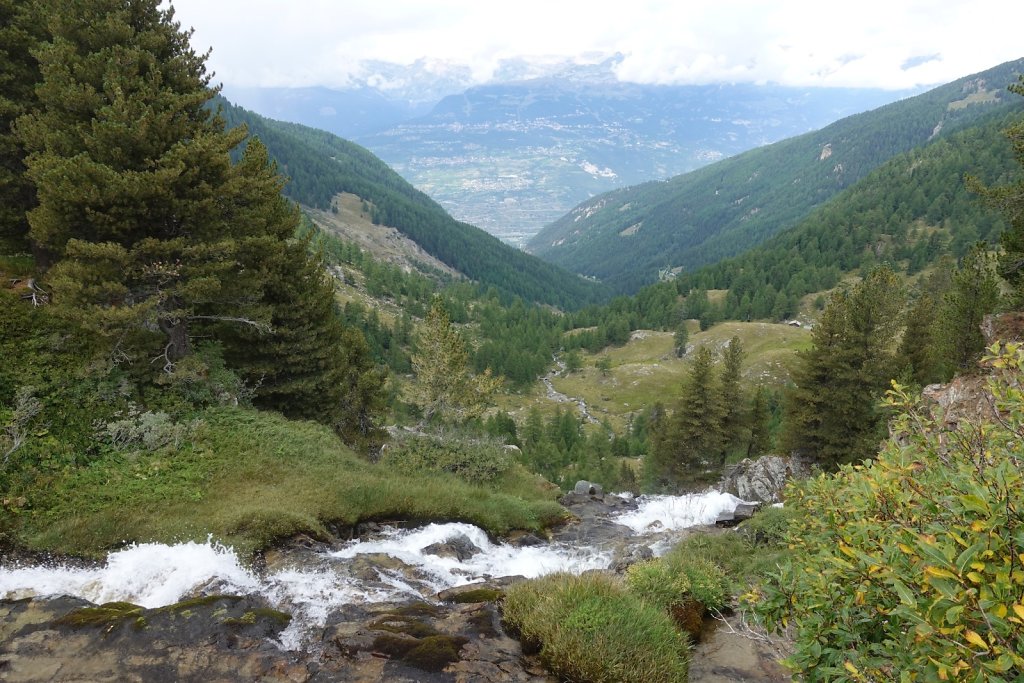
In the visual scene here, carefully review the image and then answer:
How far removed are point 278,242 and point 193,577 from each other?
47.8 feet

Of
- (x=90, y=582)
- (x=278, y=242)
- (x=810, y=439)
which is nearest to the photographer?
(x=90, y=582)

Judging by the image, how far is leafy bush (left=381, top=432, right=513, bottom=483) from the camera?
25.5 meters

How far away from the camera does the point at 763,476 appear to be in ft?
124

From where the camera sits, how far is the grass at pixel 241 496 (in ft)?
42.5

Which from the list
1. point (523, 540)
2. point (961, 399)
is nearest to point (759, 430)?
point (961, 399)

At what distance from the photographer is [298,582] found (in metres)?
12.0

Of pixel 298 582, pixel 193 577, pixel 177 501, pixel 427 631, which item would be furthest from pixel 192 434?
pixel 427 631

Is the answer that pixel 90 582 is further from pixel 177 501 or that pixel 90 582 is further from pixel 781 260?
pixel 781 260

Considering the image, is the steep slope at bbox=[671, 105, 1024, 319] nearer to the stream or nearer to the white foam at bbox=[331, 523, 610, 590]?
the white foam at bbox=[331, 523, 610, 590]

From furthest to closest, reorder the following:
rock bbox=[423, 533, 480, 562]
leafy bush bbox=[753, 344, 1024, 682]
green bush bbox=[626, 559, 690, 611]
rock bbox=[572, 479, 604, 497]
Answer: rock bbox=[572, 479, 604, 497] → rock bbox=[423, 533, 480, 562] → green bush bbox=[626, 559, 690, 611] → leafy bush bbox=[753, 344, 1024, 682]

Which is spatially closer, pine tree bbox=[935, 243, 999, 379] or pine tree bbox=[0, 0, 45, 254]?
pine tree bbox=[0, 0, 45, 254]

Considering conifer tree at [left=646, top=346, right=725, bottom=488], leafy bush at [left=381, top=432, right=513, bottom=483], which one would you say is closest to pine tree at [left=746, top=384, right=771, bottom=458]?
conifer tree at [left=646, top=346, right=725, bottom=488]

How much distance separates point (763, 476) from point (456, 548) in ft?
97.8

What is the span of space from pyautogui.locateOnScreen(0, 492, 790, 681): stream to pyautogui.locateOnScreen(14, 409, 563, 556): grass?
69cm
